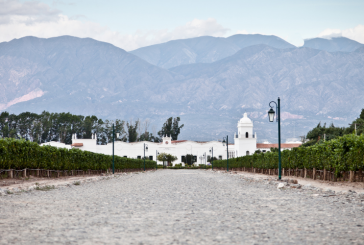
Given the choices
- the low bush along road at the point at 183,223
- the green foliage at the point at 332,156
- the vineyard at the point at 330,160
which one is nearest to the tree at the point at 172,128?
the vineyard at the point at 330,160

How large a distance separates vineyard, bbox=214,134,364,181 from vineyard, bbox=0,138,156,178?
17.3 metres

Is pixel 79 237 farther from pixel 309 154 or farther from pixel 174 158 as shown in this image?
pixel 174 158

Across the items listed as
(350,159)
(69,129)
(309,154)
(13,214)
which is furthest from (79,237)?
(69,129)

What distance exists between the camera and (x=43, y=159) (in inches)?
1155

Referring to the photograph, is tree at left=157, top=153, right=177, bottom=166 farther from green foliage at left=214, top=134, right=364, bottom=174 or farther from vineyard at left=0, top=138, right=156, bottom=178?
green foliage at left=214, top=134, right=364, bottom=174

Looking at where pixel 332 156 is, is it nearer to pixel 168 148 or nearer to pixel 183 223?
pixel 183 223

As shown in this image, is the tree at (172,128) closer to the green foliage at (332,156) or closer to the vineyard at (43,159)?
the vineyard at (43,159)

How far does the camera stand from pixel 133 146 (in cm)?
13350

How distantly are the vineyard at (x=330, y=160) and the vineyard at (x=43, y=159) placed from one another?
17.3 metres

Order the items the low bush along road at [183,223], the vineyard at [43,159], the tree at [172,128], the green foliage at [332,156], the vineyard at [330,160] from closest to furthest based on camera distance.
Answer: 1. the low bush along road at [183,223]
2. the green foliage at [332,156]
3. the vineyard at [330,160]
4. the vineyard at [43,159]
5. the tree at [172,128]

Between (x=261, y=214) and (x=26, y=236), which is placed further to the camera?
(x=261, y=214)

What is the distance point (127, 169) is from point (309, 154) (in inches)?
1816

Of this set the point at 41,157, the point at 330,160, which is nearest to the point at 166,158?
the point at 41,157

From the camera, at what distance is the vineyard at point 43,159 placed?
23.8m
